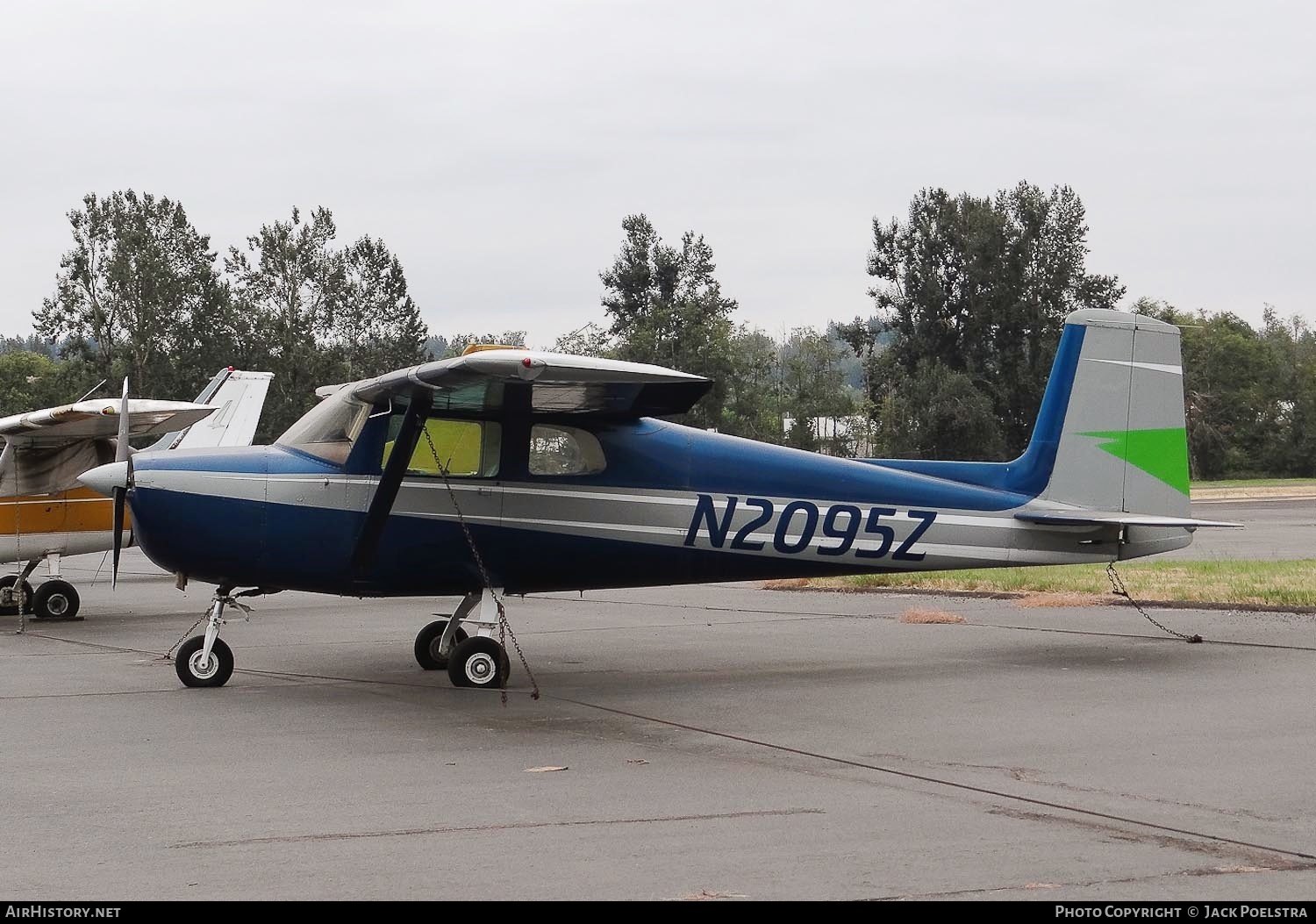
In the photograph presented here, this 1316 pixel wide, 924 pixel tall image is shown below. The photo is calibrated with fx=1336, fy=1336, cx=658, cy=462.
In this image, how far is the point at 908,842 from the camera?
18.9 ft

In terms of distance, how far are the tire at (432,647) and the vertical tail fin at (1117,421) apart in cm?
561

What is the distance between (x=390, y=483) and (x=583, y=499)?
1600 millimetres

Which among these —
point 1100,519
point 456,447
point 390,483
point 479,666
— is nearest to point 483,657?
point 479,666

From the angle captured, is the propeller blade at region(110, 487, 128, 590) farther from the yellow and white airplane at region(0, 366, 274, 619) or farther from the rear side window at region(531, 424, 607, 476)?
the yellow and white airplane at region(0, 366, 274, 619)

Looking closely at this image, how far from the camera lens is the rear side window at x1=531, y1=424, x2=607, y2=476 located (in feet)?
36.2

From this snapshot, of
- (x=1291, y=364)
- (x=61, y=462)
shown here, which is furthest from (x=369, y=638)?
(x=1291, y=364)

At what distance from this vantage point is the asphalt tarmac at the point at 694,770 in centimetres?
533

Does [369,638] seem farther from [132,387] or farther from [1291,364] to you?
[1291,364]

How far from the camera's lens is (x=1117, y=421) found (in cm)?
1224

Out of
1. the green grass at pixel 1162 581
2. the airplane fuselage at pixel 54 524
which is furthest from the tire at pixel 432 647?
the airplane fuselage at pixel 54 524

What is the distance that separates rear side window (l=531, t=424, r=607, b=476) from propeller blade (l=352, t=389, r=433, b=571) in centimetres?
99

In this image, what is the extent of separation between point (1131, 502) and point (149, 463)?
848 centimetres

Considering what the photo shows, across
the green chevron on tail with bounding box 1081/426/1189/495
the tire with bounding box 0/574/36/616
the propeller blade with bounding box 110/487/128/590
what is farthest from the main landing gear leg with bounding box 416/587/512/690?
the tire with bounding box 0/574/36/616

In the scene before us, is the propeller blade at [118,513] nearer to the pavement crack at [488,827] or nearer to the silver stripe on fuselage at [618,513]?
the silver stripe on fuselage at [618,513]
